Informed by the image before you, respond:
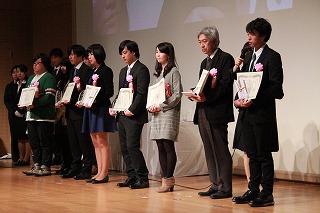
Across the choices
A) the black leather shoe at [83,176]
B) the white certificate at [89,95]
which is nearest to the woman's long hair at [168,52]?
the white certificate at [89,95]

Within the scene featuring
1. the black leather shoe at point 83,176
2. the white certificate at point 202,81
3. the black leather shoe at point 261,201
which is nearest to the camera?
the black leather shoe at point 261,201

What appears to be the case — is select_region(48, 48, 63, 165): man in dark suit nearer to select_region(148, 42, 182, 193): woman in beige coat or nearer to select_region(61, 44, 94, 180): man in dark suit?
select_region(61, 44, 94, 180): man in dark suit

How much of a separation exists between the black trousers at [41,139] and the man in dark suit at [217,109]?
103 inches

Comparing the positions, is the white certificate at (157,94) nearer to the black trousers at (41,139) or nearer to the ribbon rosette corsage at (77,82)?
the ribbon rosette corsage at (77,82)

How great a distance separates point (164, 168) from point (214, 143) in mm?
714

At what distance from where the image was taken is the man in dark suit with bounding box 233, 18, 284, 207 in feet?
14.6

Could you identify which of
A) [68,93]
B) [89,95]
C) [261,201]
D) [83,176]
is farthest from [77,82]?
[261,201]

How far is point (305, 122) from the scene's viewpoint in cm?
638

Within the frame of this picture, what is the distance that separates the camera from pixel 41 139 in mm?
7113

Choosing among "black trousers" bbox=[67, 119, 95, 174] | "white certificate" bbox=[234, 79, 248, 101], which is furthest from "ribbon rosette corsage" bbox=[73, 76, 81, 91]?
"white certificate" bbox=[234, 79, 248, 101]

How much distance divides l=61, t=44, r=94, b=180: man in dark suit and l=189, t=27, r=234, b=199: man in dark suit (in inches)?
73.7

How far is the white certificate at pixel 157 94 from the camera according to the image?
531cm

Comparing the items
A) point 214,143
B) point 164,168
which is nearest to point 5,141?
point 164,168

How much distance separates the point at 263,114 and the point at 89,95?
2254 millimetres
